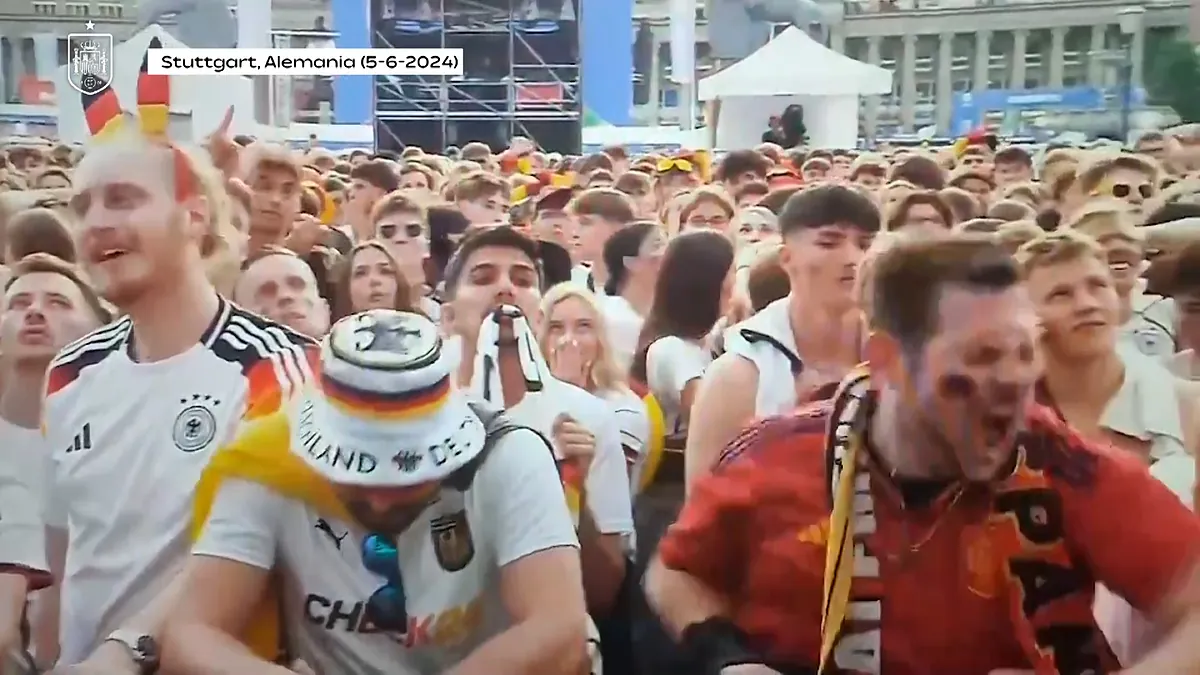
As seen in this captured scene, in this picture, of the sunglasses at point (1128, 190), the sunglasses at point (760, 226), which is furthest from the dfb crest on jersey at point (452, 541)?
the sunglasses at point (1128, 190)

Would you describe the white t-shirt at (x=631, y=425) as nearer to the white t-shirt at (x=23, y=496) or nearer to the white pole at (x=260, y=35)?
the white pole at (x=260, y=35)

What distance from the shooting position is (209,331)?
2.25m

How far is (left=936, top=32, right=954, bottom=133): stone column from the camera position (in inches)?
90.8

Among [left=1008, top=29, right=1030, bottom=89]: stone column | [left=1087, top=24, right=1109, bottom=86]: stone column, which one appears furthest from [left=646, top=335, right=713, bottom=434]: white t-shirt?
[left=1087, top=24, right=1109, bottom=86]: stone column

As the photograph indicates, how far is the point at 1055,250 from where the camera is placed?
83.7 inches

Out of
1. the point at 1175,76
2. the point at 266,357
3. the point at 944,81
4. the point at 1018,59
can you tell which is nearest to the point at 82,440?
the point at 266,357

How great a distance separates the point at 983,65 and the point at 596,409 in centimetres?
82

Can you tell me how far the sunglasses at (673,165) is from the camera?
232cm

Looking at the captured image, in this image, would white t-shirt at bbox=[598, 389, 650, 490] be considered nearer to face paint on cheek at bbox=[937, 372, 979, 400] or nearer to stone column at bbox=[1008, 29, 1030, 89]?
face paint on cheek at bbox=[937, 372, 979, 400]

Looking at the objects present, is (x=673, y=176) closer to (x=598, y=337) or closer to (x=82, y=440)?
(x=598, y=337)

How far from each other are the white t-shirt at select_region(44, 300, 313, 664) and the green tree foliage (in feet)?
4.49

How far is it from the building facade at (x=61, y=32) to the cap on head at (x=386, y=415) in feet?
1.50

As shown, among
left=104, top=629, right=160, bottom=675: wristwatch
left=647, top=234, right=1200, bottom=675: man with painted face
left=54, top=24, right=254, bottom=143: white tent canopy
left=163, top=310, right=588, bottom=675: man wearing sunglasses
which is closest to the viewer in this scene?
left=647, top=234, right=1200, bottom=675: man with painted face

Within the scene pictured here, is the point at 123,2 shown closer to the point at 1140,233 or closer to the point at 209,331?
the point at 209,331
